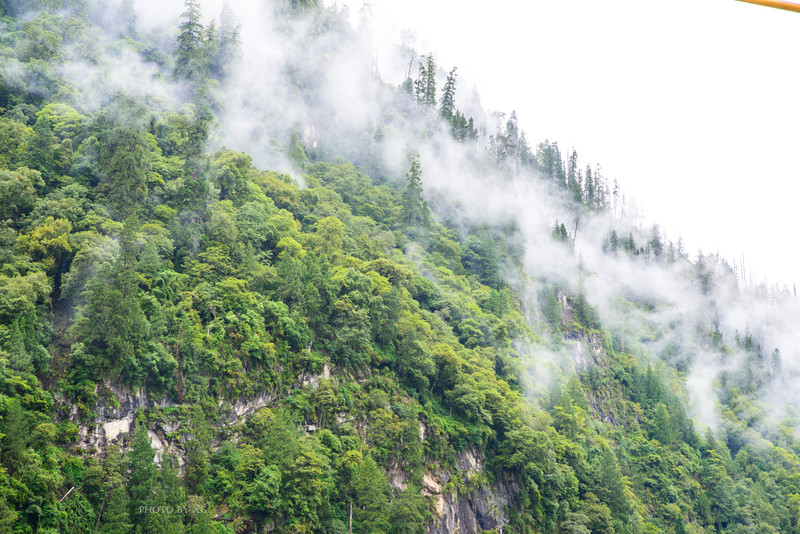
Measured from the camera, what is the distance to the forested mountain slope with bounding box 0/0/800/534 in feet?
122

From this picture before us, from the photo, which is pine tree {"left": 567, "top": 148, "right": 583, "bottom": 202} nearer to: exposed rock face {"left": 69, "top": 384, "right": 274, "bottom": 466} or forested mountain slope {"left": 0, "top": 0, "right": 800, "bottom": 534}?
forested mountain slope {"left": 0, "top": 0, "right": 800, "bottom": 534}

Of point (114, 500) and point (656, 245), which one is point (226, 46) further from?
point (656, 245)

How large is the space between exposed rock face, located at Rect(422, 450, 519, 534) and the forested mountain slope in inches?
9.8

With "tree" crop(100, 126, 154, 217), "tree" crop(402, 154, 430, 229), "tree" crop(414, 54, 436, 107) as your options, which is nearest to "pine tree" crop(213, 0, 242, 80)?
"tree" crop(402, 154, 430, 229)

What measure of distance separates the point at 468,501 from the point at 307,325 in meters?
19.2

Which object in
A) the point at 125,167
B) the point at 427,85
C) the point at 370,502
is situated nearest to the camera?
the point at 370,502

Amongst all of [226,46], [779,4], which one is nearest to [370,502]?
[779,4]

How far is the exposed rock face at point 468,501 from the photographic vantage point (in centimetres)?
4980

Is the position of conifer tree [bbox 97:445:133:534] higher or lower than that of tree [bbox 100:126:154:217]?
lower

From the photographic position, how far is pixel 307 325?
5194cm

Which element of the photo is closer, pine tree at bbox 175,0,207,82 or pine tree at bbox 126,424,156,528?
pine tree at bbox 126,424,156,528

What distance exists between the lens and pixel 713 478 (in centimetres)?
8081

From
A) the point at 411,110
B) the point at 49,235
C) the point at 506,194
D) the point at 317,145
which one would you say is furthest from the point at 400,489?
the point at 411,110

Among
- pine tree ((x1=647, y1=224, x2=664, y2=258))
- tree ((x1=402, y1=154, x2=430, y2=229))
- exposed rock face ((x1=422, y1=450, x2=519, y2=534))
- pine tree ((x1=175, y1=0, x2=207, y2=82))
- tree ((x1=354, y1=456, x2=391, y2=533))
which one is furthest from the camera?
pine tree ((x1=647, y1=224, x2=664, y2=258))
